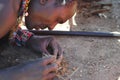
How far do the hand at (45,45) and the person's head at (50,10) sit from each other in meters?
0.31

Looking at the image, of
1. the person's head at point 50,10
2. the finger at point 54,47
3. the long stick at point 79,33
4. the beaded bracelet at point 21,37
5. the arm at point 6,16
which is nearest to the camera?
the arm at point 6,16

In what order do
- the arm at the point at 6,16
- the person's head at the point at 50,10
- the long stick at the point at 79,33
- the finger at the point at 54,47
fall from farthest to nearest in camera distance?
1. the long stick at the point at 79,33
2. the finger at the point at 54,47
3. the person's head at the point at 50,10
4. the arm at the point at 6,16

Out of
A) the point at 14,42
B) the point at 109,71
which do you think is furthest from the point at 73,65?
the point at 14,42

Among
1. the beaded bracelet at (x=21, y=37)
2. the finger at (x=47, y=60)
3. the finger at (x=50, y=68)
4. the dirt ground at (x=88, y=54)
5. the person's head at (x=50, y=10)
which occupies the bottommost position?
the dirt ground at (x=88, y=54)

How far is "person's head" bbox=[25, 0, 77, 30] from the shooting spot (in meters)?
2.02

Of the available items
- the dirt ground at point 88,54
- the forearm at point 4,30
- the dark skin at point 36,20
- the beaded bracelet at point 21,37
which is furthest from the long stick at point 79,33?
the forearm at point 4,30

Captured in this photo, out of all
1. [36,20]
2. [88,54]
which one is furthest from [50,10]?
[88,54]

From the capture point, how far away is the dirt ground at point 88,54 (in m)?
2.35

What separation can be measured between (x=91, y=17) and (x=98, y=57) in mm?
777

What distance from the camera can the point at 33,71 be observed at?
6.47 feet

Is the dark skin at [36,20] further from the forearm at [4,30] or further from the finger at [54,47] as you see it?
the finger at [54,47]

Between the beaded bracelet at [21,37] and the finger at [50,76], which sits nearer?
the finger at [50,76]

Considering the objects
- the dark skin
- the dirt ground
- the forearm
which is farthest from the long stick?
the forearm

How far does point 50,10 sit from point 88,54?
711 mm
